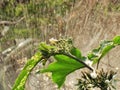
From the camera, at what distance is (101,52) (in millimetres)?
1100

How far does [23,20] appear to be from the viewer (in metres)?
8.21

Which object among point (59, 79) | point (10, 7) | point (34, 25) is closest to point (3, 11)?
point (10, 7)

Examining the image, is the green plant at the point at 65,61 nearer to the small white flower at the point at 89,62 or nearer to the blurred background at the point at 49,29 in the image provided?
the small white flower at the point at 89,62

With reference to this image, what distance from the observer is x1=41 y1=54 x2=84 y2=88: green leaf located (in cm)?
106

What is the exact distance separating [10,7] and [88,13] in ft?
9.15

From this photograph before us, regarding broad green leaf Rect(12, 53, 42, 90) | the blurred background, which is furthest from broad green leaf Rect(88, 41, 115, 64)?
the blurred background

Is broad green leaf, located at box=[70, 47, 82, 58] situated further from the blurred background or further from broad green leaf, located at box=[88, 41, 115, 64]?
the blurred background

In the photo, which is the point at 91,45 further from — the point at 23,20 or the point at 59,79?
the point at 59,79

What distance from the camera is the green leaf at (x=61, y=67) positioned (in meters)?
1.06

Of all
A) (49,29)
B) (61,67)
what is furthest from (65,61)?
(49,29)

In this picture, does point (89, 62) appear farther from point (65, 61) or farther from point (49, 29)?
point (49, 29)

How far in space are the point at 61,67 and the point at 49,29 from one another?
246 inches

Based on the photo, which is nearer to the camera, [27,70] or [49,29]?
[27,70]

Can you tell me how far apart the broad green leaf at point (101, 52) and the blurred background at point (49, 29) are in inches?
135
